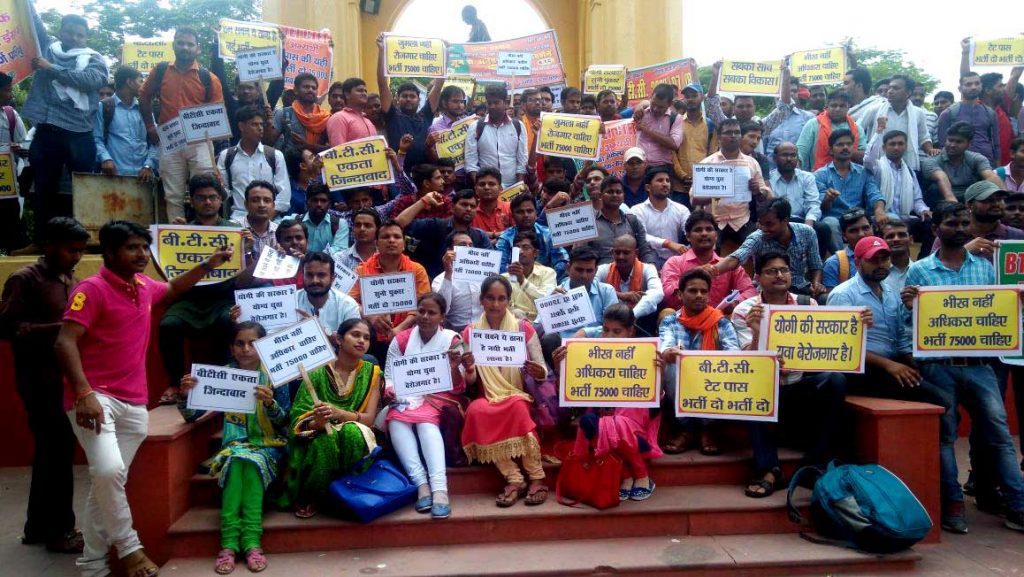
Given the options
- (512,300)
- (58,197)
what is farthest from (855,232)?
(58,197)

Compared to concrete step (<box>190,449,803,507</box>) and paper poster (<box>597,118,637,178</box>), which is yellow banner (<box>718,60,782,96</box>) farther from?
concrete step (<box>190,449,803,507</box>)

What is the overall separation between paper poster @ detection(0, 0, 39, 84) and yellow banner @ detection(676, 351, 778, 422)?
7.07m

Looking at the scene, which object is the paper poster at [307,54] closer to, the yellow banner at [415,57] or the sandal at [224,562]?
the yellow banner at [415,57]

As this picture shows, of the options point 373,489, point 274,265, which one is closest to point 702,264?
point 373,489

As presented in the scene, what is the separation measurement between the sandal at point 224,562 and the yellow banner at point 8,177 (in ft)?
18.3

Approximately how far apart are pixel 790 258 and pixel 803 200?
150cm

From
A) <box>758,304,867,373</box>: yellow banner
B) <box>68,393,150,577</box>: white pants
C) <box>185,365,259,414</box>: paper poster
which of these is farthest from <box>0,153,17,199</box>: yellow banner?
<box>758,304,867,373</box>: yellow banner

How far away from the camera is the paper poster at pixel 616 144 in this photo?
9148 mm

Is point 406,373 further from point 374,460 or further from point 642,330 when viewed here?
point 642,330

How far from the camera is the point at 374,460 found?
5.07m

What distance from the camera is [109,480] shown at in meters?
4.23

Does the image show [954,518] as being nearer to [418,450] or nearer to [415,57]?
[418,450]

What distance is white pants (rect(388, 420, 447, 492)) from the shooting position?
198 inches

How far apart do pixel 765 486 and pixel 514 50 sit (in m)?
7.43
